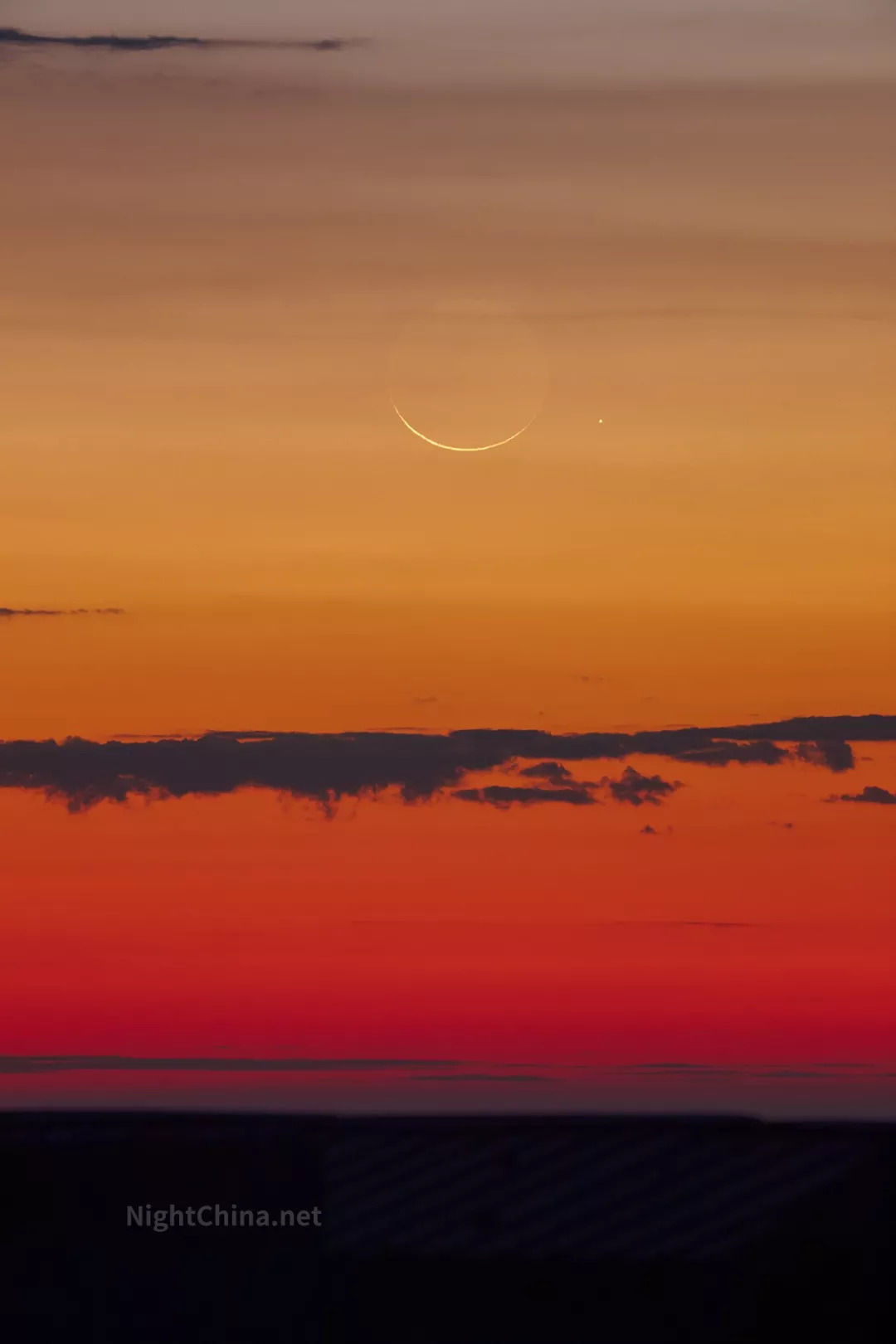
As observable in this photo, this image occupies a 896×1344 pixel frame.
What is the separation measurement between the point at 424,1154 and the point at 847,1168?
10506 mm

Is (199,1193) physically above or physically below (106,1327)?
above

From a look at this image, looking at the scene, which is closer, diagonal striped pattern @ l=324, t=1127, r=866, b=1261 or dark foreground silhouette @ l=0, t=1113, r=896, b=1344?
dark foreground silhouette @ l=0, t=1113, r=896, b=1344

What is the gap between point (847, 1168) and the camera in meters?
44.9

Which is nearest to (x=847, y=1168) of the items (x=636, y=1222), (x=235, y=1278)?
(x=636, y=1222)

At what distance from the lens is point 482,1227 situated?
147 ft

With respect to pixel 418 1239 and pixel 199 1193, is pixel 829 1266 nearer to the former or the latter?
pixel 418 1239

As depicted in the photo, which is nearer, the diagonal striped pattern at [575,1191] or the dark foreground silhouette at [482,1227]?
the dark foreground silhouette at [482,1227]

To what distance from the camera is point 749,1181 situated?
45.1m

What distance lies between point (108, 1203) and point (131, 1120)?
2.99 meters

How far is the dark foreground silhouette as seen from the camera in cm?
4303

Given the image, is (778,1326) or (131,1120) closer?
(778,1326)

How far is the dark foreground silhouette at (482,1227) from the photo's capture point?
141ft

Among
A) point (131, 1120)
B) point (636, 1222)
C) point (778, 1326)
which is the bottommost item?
point (778, 1326)

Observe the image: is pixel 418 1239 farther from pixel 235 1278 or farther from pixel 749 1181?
pixel 749 1181
